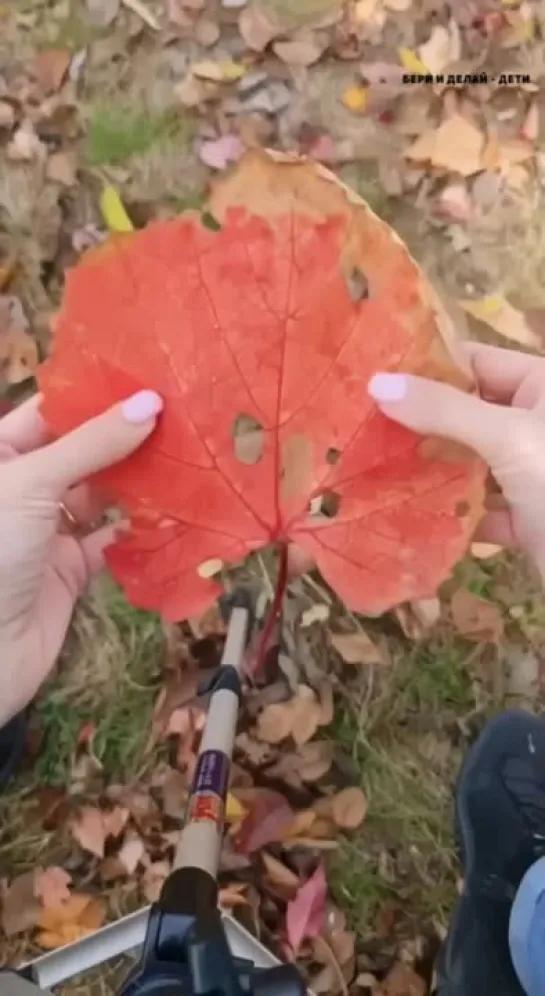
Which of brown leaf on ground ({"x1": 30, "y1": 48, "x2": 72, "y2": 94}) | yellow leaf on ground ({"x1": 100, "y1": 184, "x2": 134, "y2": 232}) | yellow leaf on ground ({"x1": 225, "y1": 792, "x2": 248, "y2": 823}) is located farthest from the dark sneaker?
brown leaf on ground ({"x1": 30, "y1": 48, "x2": 72, "y2": 94})

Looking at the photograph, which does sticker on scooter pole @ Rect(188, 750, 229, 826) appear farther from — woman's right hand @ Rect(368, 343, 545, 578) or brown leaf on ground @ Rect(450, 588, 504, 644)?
brown leaf on ground @ Rect(450, 588, 504, 644)

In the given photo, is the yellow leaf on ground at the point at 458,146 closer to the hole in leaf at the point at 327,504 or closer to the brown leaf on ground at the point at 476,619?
the brown leaf on ground at the point at 476,619

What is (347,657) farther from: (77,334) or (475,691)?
(77,334)

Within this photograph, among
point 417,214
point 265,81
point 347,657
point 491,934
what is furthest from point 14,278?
point 491,934

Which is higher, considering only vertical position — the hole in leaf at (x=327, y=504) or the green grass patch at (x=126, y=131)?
the green grass patch at (x=126, y=131)

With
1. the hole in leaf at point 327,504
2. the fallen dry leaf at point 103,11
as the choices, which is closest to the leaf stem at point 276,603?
the hole in leaf at point 327,504

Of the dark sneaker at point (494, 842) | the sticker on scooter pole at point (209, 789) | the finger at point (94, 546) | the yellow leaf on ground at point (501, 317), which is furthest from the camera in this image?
the yellow leaf on ground at point (501, 317)
